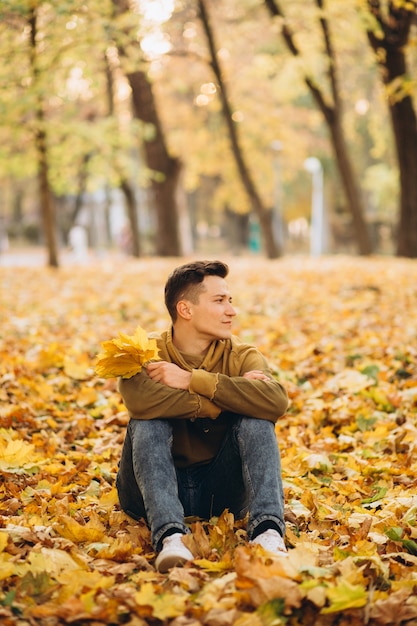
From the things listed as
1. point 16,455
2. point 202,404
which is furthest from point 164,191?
point 202,404

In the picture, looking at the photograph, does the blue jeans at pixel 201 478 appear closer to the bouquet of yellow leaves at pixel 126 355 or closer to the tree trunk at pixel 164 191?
the bouquet of yellow leaves at pixel 126 355

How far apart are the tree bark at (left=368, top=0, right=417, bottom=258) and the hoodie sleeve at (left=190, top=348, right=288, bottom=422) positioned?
10098 mm

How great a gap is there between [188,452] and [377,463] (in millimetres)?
1384

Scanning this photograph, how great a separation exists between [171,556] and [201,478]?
666 mm

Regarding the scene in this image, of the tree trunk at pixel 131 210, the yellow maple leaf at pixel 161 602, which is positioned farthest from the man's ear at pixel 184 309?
the tree trunk at pixel 131 210

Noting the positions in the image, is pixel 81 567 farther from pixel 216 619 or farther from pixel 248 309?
pixel 248 309

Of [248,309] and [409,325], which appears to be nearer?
[409,325]

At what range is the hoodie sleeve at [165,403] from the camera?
3.37m

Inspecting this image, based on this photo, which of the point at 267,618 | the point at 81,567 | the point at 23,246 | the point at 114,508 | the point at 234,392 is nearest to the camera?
the point at 267,618

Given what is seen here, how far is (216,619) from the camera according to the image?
266cm

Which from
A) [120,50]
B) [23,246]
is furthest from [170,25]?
[23,246]

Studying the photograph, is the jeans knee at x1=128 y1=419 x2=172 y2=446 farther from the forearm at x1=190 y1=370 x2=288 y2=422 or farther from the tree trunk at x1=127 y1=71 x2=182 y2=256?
the tree trunk at x1=127 y1=71 x2=182 y2=256

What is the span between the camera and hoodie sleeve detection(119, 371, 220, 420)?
3373mm

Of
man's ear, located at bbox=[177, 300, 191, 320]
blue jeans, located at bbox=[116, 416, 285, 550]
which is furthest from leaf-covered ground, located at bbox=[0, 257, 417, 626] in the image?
man's ear, located at bbox=[177, 300, 191, 320]
